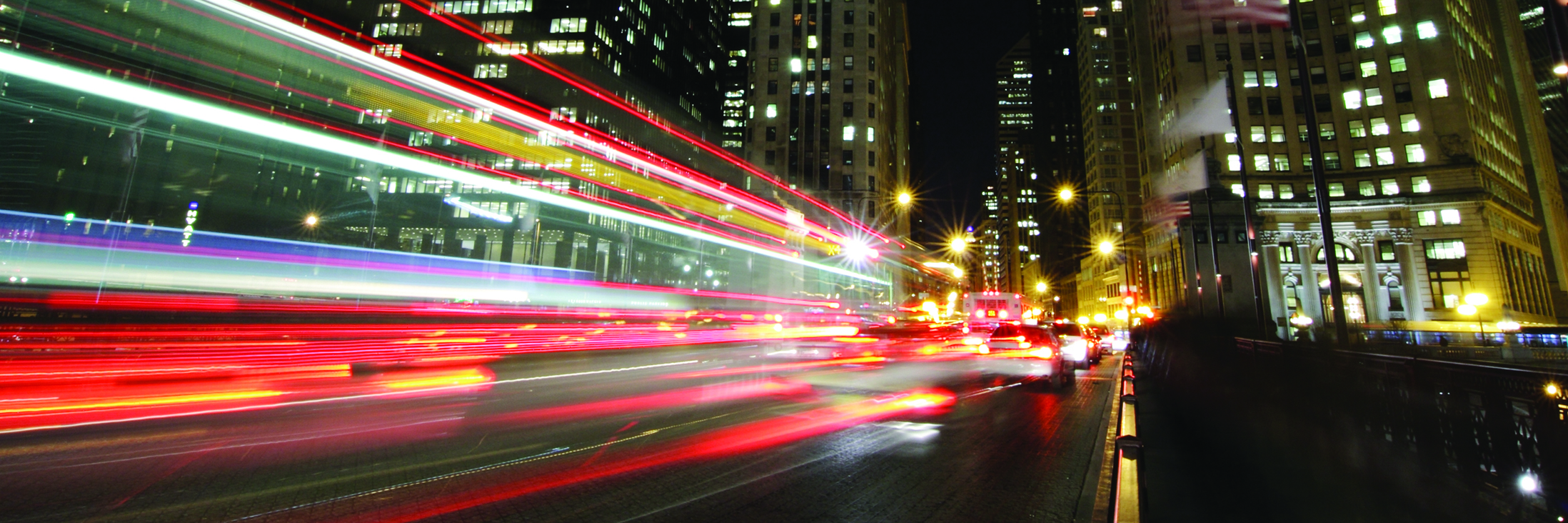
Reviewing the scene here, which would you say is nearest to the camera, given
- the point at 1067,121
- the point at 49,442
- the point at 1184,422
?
the point at 49,442

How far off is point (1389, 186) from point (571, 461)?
242 feet

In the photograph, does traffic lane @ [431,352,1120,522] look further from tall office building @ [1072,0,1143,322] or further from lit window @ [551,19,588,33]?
tall office building @ [1072,0,1143,322]

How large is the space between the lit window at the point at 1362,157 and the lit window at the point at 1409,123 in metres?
2.99

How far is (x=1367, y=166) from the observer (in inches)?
2109

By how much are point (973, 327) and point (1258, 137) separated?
57729 millimetres

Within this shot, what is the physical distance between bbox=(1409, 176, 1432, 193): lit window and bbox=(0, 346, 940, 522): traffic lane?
68687 mm

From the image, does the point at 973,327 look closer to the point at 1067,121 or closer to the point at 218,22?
the point at 218,22

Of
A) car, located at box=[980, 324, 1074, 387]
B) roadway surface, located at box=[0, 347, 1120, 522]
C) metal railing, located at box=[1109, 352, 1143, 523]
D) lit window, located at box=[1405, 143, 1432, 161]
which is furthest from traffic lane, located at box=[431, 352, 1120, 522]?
lit window, located at box=[1405, 143, 1432, 161]

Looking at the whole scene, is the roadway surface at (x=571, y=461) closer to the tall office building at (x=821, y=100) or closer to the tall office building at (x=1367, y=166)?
the tall office building at (x=821, y=100)

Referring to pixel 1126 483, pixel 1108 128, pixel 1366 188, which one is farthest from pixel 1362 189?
pixel 1126 483

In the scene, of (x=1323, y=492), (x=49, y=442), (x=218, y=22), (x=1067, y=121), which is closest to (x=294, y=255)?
(x=218, y=22)

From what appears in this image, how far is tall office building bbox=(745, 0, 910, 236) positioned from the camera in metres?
60.0

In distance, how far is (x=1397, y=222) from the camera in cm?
5197

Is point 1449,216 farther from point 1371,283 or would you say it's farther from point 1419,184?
point 1371,283
